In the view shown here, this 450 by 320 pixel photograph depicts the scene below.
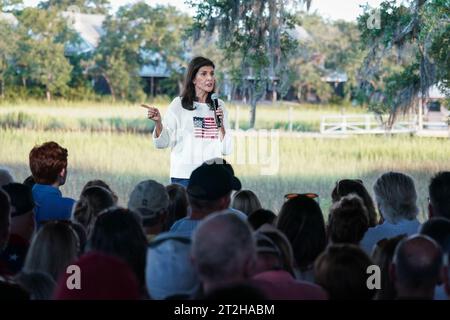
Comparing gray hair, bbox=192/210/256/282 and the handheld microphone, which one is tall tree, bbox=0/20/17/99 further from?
gray hair, bbox=192/210/256/282

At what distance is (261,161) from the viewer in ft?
59.6

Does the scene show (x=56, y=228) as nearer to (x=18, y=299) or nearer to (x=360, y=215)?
(x=18, y=299)

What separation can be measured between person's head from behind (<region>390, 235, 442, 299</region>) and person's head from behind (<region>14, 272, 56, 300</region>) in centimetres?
136

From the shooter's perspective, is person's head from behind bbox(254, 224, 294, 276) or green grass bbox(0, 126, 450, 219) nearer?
person's head from behind bbox(254, 224, 294, 276)

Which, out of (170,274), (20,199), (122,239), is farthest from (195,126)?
(170,274)

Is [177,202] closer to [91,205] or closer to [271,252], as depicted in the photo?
[91,205]

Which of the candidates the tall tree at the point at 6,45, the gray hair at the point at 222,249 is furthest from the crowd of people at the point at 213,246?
the tall tree at the point at 6,45

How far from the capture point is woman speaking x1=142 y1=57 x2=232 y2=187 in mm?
6676

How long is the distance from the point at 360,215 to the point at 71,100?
35.6 m

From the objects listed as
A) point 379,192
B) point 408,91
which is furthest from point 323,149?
point 379,192

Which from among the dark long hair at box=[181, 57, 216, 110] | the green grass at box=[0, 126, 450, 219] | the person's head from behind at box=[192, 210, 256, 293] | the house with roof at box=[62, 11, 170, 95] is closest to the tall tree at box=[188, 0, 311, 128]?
the green grass at box=[0, 126, 450, 219]

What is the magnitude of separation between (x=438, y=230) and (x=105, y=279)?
1775 mm

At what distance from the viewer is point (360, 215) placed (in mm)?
4918

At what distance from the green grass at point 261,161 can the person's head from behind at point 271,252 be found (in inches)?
255
